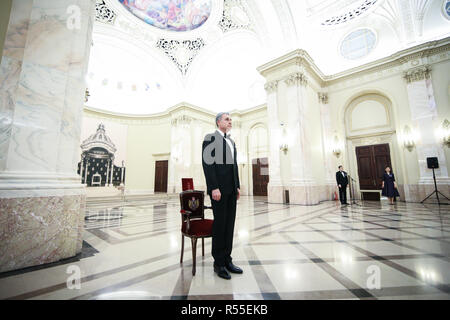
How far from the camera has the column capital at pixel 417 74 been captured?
24.3 feet

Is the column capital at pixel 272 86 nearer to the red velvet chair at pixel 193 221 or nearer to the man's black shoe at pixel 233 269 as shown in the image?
the red velvet chair at pixel 193 221

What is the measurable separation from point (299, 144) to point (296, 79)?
2.65 m

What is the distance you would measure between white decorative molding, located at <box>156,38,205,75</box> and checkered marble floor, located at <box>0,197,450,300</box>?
1235 cm

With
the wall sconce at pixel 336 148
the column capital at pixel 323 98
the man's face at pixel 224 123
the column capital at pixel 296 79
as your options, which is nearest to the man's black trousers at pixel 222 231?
the man's face at pixel 224 123

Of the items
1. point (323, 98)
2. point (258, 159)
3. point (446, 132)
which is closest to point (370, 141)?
point (446, 132)

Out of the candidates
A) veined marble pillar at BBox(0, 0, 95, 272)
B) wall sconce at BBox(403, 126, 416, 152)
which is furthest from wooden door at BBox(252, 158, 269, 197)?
veined marble pillar at BBox(0, 0, 95, 272)

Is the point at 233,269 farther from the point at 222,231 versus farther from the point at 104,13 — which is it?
the point at 104,13

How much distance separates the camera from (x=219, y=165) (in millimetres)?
1947

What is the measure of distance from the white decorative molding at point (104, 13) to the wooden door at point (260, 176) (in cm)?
1158

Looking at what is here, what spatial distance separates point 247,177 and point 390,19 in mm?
10253

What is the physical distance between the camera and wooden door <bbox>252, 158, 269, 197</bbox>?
12414mm

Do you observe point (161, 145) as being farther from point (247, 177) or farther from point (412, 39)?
point (412, 39)
